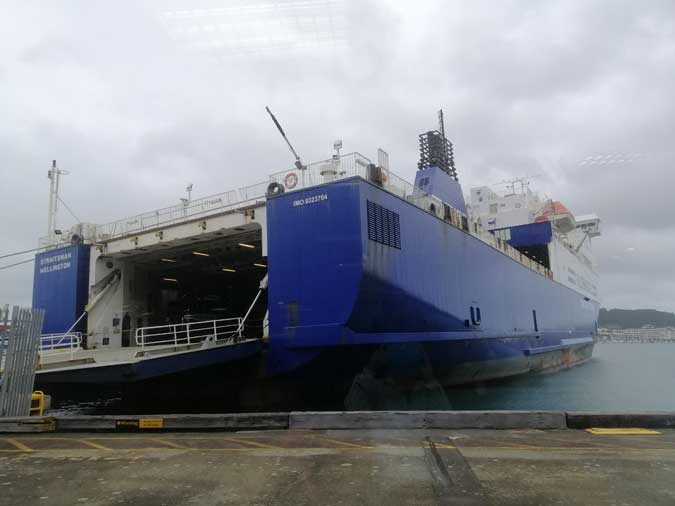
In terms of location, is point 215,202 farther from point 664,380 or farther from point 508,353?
point 664,380

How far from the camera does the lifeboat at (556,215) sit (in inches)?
1155

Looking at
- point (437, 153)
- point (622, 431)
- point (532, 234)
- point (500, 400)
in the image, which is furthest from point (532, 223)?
point (622, 431)

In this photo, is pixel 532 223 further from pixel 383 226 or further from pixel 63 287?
pixel 63 287

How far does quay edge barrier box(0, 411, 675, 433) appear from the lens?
7.23m

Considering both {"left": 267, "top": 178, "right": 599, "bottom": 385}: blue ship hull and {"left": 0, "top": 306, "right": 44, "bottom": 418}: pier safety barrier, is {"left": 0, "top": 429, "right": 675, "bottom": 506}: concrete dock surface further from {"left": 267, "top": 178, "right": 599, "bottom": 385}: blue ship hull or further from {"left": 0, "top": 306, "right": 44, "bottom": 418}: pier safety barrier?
{"left": 267, "top": 178, "right": 599, "bottom": 385}: blue ship hull

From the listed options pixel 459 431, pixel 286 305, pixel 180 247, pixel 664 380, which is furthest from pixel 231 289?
pixel 664 380

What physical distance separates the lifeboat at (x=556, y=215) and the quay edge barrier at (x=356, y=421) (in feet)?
76.2

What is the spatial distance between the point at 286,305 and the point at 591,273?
3505 cm

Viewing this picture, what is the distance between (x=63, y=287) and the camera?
1678 cm

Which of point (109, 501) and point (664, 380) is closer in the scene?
point (109, 501)

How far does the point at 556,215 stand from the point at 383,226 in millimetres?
20676

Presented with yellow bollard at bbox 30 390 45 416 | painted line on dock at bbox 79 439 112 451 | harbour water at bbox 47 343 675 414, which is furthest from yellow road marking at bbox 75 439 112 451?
harbour water at bbox 47 343 675 414

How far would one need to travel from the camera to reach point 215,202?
1441cm

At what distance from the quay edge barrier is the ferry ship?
9.46ft
